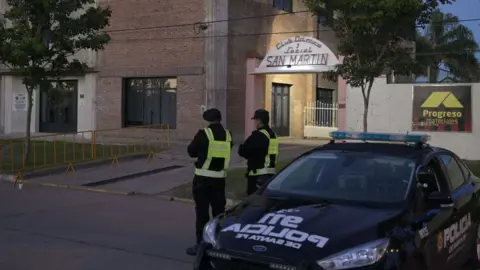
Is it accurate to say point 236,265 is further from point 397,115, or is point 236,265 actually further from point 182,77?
point 182,77

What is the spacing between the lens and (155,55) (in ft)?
74.7

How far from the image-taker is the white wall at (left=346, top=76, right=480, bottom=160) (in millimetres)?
16656

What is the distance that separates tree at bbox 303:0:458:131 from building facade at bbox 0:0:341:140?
A: 7.20 meters

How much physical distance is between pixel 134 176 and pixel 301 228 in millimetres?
10639

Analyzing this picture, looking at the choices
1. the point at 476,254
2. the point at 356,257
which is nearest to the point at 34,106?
the point at 476,254

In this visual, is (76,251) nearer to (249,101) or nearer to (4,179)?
(4,179)

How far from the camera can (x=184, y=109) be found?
22.0 metres

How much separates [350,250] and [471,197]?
8.11 ft

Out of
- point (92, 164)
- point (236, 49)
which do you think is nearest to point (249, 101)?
point (236, 49)

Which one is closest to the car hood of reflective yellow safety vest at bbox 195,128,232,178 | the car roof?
the car roof

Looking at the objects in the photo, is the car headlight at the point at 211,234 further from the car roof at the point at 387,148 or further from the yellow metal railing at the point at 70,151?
the yellow metal railing at the point at 70,151

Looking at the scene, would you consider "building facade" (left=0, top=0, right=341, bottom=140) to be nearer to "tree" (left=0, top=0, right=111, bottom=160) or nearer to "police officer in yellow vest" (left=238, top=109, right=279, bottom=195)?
"tree" (left=0, top=0, right=111, bottom=160)

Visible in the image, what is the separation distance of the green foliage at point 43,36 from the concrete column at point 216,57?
231 inches

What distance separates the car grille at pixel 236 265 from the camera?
385cm
